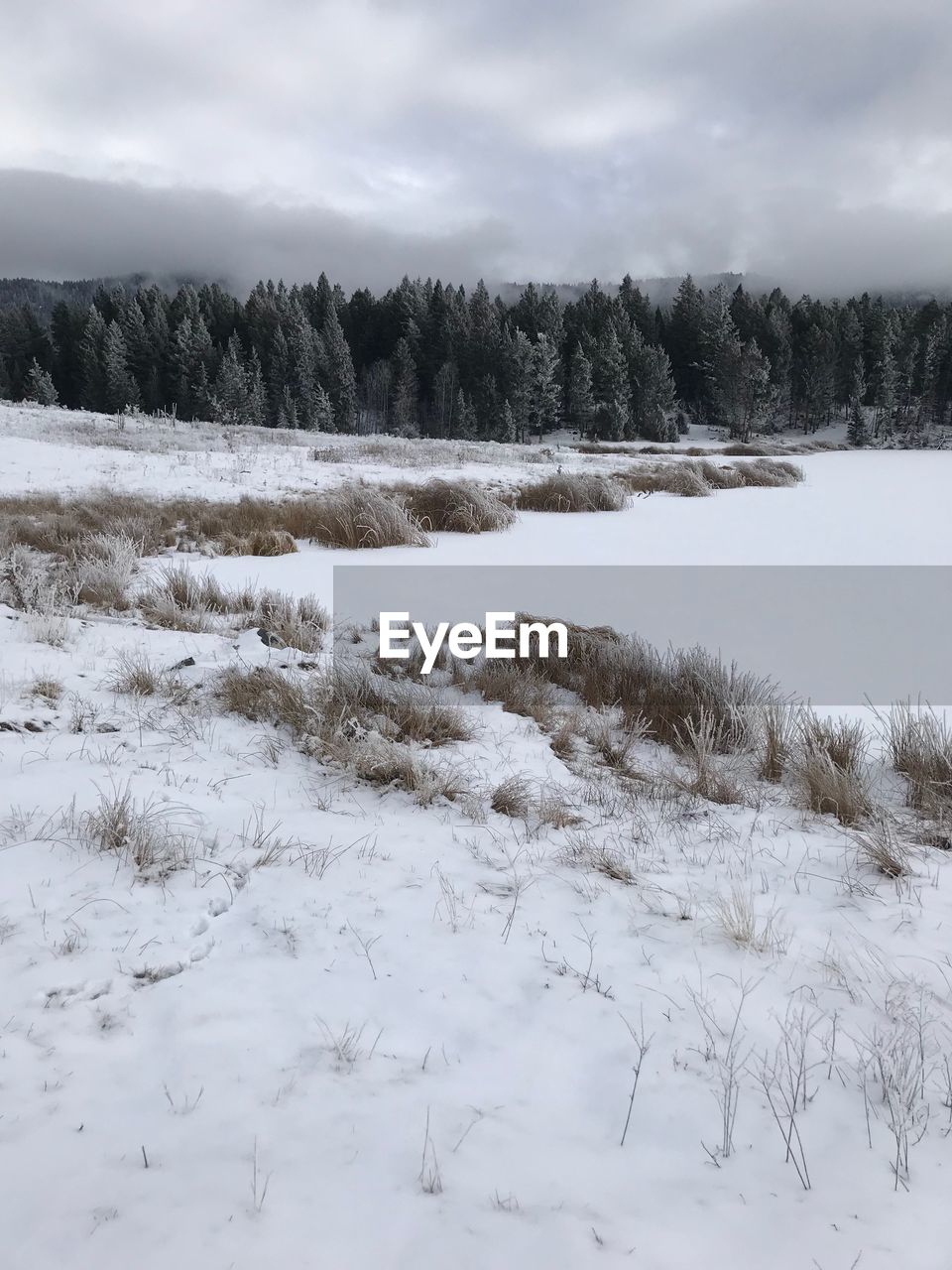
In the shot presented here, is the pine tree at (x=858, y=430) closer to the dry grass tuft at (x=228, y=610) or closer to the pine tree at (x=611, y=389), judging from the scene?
the pine tree at (x=611, y=389)

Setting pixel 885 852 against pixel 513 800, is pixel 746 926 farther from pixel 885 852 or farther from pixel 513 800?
pixel 513 800

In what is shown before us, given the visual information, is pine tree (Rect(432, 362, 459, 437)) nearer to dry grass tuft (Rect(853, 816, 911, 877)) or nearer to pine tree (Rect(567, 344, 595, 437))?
pine tree (Rect(567, 344, 595, 437))

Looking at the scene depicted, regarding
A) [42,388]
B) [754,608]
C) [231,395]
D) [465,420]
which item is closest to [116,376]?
[42,388]

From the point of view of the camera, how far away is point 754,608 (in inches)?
252

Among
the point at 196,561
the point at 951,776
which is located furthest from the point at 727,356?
the point at 951,776

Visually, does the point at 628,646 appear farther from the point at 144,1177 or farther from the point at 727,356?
the point at 727,356

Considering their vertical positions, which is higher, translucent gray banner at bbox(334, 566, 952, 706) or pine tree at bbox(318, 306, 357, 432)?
pine tree at bbox(318, 306, 357, 432)

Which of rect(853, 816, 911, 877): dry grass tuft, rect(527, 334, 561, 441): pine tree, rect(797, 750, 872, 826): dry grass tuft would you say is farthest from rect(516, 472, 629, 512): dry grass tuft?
rect(527, 334, 561, 441): pine tree

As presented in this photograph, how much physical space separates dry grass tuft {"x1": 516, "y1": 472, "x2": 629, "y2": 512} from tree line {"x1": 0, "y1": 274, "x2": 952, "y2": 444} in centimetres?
3853

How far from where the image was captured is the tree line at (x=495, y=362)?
2056 inches

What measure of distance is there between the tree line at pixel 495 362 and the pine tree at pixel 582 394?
6.0 inches

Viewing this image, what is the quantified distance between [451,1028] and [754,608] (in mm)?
5453

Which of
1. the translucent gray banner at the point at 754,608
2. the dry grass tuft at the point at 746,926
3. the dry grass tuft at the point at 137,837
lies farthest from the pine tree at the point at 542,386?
the dry grass tuft at the point at 746,926

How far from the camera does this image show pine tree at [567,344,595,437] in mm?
50625
